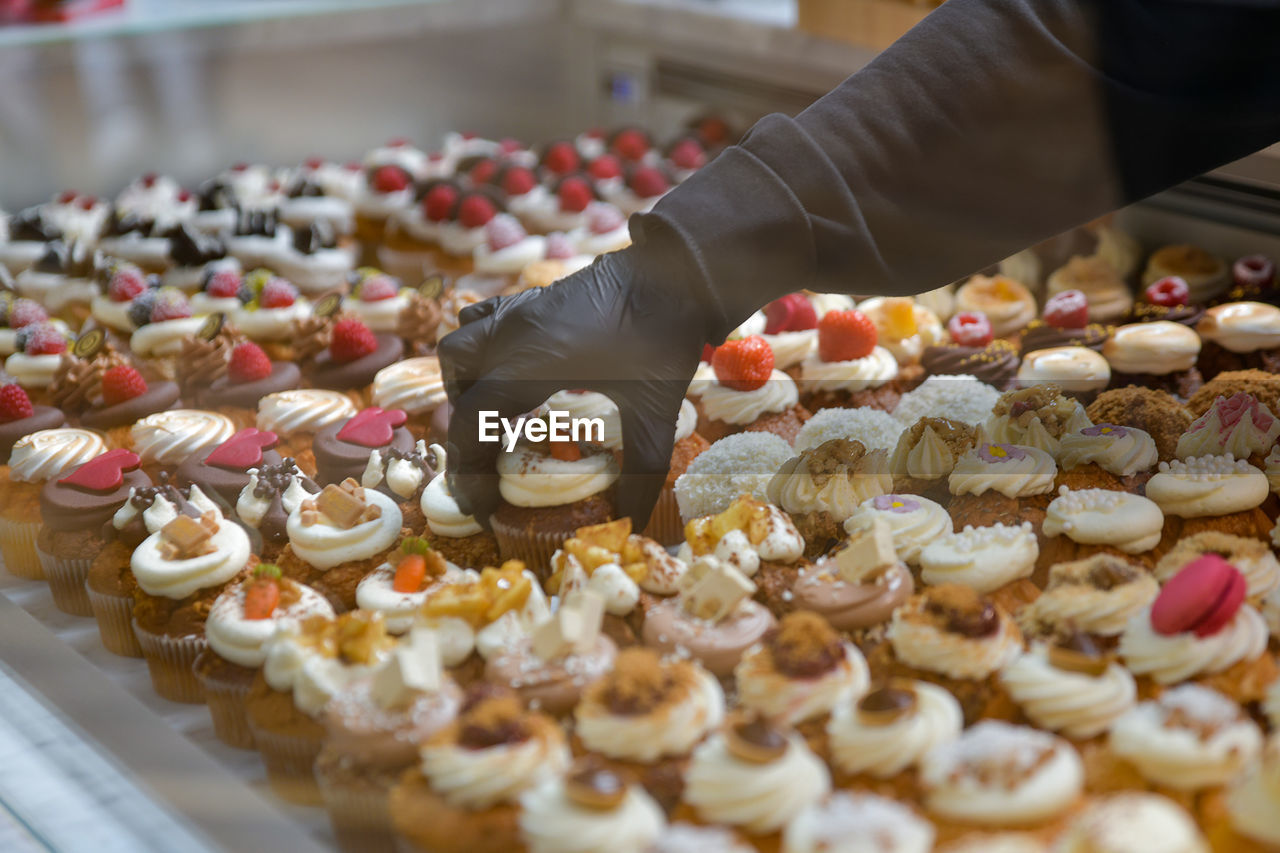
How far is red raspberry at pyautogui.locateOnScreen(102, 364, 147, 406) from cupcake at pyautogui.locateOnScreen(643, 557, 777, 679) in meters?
1.55

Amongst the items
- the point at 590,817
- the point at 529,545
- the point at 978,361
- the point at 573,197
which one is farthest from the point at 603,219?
the point at 590,817

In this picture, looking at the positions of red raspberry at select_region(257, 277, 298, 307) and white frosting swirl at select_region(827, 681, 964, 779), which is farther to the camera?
red raspberry at select_region(257, 277, 298, 307)

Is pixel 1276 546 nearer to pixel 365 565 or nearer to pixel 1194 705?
pixel 1194 705

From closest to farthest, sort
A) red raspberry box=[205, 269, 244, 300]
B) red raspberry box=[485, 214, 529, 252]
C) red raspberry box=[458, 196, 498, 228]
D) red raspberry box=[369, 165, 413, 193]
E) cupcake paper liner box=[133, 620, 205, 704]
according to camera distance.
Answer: cupcake paper liner box=[133, 620, 205, 704] → red raspberry box=[205, 269, 244, 300] → red raspberry box=[485, 214, 529, 252] → red raspberry box=[458, 196, 498, 228] → red raspberry box=[369, 165, 413, 193]

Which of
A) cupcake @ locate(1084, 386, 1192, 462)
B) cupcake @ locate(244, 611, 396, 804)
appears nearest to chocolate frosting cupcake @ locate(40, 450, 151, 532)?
cupcake @ locate(244, 611, 396, 804)

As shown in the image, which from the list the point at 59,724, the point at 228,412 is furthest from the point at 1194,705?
the point at 228,412

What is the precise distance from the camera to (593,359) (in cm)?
230

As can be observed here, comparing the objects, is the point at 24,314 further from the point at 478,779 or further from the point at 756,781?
the point at 756,781

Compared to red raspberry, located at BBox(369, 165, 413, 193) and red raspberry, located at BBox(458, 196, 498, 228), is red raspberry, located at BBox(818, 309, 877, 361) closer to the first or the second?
red raspberry, located at BBox(458, 196, 498, 228)

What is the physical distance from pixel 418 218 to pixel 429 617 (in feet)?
8.23

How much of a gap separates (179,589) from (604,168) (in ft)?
8.23

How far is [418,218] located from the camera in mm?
4281

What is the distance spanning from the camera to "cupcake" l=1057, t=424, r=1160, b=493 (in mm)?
2332

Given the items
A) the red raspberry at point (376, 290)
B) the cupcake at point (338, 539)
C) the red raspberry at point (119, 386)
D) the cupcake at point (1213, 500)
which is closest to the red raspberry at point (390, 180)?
the red raspberry at point (376, 290)
